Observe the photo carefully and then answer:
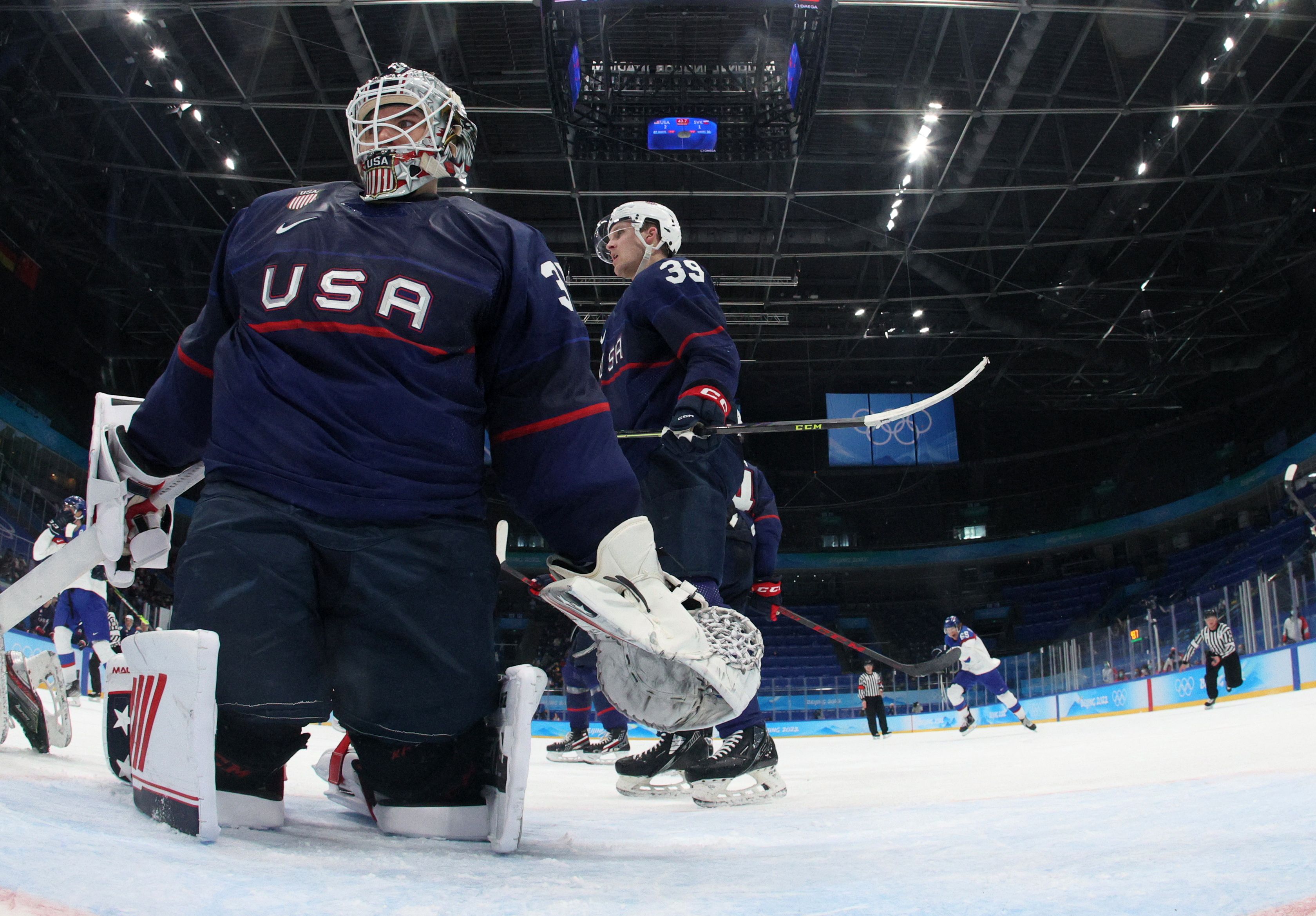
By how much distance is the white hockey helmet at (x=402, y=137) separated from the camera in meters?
1.40

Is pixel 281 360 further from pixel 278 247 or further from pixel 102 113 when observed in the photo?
pixel 102 113

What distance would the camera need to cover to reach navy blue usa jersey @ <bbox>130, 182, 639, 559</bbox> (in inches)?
47.1

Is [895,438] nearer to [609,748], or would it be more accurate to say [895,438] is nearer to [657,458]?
[609,748]

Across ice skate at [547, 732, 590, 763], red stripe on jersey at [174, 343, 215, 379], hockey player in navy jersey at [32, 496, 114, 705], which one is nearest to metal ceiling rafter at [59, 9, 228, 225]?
hockey player in navy jersey at [32, 496, 114, 705]

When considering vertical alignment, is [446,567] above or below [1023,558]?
below

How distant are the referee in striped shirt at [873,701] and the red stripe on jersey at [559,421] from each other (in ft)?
32.2

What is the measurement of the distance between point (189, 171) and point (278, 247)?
10.5 metres

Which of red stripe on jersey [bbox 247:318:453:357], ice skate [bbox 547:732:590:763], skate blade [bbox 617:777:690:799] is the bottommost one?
ice skate [bbox 547:732:590:763]

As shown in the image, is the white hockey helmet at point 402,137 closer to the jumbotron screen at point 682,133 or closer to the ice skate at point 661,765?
the ice skate at point 661,765

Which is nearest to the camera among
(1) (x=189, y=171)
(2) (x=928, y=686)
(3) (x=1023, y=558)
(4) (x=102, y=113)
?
(4) (x=102, y=113)

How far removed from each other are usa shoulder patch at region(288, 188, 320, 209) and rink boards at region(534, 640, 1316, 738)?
6.73 m

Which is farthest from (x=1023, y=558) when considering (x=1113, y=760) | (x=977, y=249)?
(x=1113, y=760)

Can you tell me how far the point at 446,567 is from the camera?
121 cm

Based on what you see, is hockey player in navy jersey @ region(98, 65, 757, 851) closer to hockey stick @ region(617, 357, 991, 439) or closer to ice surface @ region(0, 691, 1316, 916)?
ice surface @ region(0, 691, 1316, 916)
